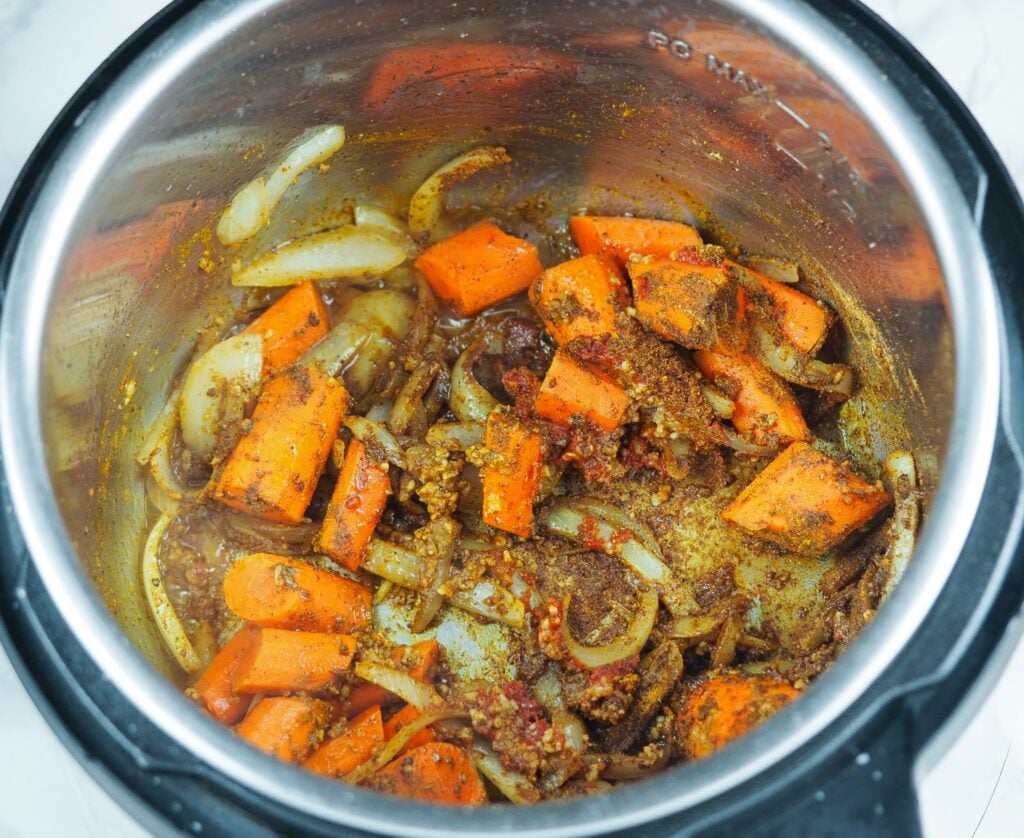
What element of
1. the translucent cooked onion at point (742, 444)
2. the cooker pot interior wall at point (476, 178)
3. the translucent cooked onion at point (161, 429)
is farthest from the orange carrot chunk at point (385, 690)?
the translucent cooked onion at point (742, 444)

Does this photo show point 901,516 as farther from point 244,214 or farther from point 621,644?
point 244,214

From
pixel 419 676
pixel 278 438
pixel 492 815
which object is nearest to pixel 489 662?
pixel 419 676

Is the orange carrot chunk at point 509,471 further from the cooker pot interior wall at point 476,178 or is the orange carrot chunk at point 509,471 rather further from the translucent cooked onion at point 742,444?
the cooker pot interior wall at point 476,178

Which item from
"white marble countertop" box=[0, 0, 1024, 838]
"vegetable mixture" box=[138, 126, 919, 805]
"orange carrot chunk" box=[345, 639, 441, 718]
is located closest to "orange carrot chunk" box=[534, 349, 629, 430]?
"vegetable mixture" box=[138, 126, 919, 805]

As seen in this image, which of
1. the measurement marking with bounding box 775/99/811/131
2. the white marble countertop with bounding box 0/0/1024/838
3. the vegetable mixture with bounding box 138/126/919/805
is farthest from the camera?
the white marble countertop with bounding box 0/0/1024/838

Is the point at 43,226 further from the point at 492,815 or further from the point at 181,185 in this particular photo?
the point at 492,815

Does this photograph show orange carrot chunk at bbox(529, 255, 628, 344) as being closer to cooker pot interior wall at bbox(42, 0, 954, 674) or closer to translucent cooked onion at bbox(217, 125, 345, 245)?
cooker pot interior wall at bbox(42, 0, 954, 674)
